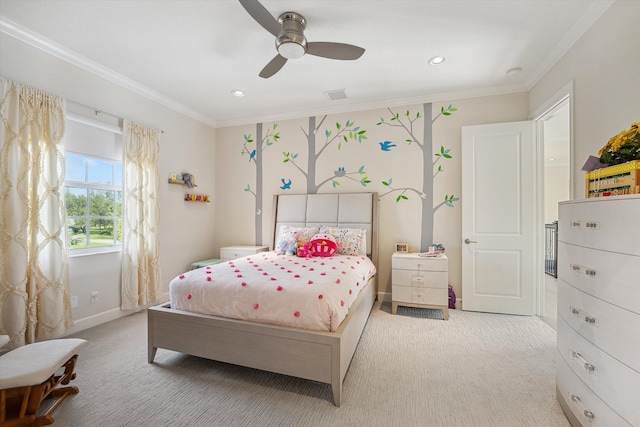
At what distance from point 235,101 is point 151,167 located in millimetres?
1433

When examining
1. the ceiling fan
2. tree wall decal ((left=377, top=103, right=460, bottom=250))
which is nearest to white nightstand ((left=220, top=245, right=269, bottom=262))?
tree wall decal ((left=377, top=103, right=460, bottom=250))

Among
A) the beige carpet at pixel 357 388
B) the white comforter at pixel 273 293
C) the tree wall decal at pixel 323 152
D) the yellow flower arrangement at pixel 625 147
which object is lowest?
the beige carpet at pixel 357 388

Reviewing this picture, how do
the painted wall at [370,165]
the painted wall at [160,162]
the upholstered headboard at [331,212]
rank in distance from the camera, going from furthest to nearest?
the upholstered headboard at [331,212] < the painted wall at [370,165] < the painted wall at [160,162]

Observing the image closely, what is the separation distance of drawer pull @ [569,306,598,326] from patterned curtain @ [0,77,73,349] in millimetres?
3889

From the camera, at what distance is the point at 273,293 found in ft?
6.17

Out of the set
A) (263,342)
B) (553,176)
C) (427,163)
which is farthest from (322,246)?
(553,176)

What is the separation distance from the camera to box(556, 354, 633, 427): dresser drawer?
3.78 ft

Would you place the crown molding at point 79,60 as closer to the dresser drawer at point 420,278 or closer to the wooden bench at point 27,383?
the wooden bench at point 27,383

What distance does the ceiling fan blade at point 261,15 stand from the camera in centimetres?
169

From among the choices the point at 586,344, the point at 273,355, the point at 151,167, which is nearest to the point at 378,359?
the point at 273,355

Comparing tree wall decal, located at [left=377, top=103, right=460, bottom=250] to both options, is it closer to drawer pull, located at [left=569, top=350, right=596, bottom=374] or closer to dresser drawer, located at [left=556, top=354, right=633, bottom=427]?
dresser drawer, located at [left=556, top=354, right=633, bottom=427]

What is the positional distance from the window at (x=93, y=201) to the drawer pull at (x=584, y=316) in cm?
412

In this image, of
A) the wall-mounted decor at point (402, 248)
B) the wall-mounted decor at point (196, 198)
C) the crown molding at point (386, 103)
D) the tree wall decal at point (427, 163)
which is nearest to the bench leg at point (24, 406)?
the wall-mounted decor at point (196, 198)

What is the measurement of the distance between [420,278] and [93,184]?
3.84 metres
